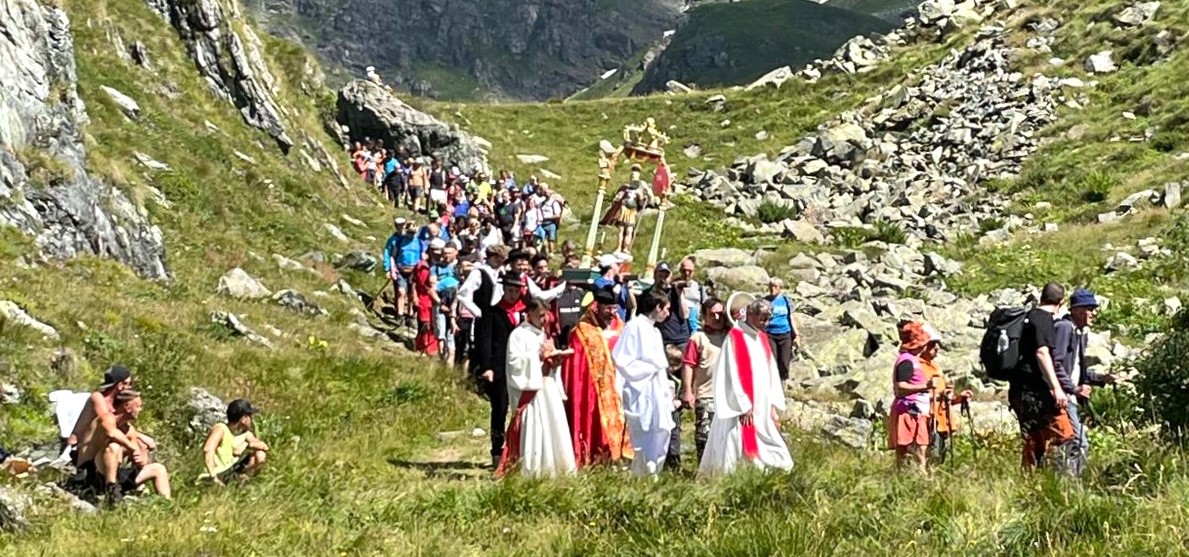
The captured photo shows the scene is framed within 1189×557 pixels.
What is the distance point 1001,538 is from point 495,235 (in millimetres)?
15308

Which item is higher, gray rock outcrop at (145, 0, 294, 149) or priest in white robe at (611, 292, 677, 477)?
gray rock outcrop at (145, 0, 294, 149)

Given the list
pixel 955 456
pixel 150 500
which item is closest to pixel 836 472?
pixel 955 456

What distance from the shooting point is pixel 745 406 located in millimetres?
9195

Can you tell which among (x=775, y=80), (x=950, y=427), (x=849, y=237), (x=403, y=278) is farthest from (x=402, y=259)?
(x=775, y=80)

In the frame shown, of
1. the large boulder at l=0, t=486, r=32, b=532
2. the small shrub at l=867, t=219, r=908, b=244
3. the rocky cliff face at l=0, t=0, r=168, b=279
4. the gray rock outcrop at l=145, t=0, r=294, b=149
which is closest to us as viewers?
the large boulder at l=0, t=486, r=32, b=532

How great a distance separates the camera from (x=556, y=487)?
8461 millimetres

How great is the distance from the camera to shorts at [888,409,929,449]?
9.33 m

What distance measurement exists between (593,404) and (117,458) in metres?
3.81

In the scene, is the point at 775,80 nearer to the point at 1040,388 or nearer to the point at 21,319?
the point at 21,319

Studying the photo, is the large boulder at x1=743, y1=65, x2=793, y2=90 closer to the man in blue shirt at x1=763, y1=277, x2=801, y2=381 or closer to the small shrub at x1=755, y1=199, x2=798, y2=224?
the small shrub at x1=755, y1=199, x2=798, y2=224

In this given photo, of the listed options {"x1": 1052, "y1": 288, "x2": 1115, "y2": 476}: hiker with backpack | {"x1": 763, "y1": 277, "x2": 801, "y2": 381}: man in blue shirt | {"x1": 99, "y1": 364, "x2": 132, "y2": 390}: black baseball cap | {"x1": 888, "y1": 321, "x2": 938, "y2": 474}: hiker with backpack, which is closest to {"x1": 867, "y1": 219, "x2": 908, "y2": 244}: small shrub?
{"x1": 763, "y1": 277, "x2": 801, "y2": 381}: man in blue shirt

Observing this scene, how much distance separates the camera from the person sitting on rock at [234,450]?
9352 mm

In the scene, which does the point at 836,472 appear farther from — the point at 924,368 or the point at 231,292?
the point at 231,292

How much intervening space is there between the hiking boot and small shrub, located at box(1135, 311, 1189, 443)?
8.47m
